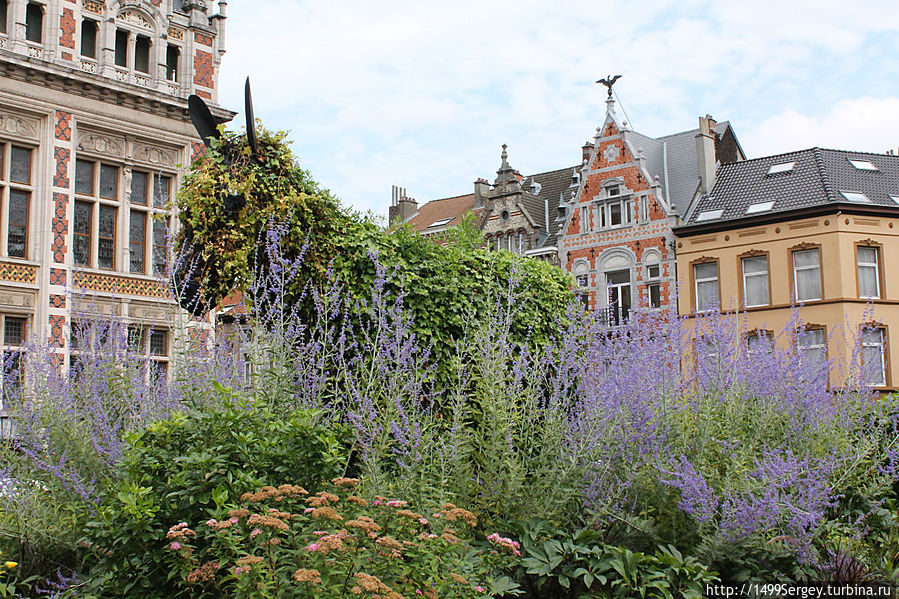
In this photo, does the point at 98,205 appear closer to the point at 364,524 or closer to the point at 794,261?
the point at 364,524

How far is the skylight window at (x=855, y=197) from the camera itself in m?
22.8

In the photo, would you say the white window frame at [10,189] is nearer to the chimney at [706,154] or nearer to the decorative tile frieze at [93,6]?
the decorative tile frieze at [93,6]

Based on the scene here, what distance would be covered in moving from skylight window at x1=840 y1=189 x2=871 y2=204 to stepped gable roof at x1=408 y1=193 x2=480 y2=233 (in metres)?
16.2

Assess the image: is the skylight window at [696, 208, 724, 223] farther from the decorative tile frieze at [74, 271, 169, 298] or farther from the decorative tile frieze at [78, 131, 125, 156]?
the decorative tile frieze at [78, 131, 125, 156]

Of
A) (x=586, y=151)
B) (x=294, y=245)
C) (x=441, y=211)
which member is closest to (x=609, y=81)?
(x=586, y=151)

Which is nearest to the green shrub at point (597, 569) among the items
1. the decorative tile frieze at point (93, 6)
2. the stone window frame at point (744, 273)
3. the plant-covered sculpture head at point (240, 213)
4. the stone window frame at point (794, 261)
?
the plant-covered sculpture head at point (240, 213)

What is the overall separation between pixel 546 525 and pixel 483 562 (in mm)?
614

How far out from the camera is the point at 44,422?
17.4ft

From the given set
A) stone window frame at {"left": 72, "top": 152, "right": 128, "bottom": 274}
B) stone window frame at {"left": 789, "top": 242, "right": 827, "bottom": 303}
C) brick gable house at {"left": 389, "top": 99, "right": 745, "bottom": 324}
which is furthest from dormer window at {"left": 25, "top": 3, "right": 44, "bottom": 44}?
stone window frame at {"left": 789, "top": 242, "right": 827, "bottom": 303}

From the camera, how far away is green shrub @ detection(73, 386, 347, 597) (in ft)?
13.3

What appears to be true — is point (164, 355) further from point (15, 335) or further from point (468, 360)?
point (468, 360)

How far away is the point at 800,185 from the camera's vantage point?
77.7 feet

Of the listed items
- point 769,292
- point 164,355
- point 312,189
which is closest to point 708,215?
point 769,292

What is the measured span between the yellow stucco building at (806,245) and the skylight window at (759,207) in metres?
0.03
